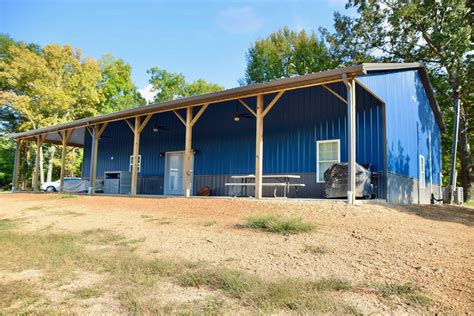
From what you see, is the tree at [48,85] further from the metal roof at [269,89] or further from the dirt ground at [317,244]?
the dirt ground at [317,244]

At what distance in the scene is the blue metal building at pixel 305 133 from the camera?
408 inches

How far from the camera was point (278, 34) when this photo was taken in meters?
32.4

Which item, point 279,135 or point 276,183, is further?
point 279,135

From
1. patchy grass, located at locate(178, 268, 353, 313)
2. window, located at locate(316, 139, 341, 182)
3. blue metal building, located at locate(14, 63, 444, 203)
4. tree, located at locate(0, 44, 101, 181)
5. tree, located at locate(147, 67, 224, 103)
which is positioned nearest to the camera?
patchy grass, located at locate(178, 268, 353, 313)

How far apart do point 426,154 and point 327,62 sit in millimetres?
13194

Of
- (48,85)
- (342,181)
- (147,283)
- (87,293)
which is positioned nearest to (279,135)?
(342,181)

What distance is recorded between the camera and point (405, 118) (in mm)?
12461

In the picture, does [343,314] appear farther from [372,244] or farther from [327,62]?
[327,62]

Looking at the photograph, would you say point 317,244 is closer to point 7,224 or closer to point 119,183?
point 7,224

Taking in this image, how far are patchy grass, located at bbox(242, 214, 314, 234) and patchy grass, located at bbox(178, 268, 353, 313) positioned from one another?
1.96 metres

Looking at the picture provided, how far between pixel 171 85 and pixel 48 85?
42.4ft

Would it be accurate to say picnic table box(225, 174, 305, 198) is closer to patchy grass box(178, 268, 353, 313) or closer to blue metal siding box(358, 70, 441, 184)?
blue metal siding box(358, 70, 441, 184)

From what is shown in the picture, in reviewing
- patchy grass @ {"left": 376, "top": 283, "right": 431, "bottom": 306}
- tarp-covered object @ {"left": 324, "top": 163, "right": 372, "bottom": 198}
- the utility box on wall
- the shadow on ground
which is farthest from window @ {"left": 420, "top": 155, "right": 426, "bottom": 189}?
the utility box on wall

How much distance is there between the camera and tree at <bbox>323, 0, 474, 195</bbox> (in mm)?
18672
